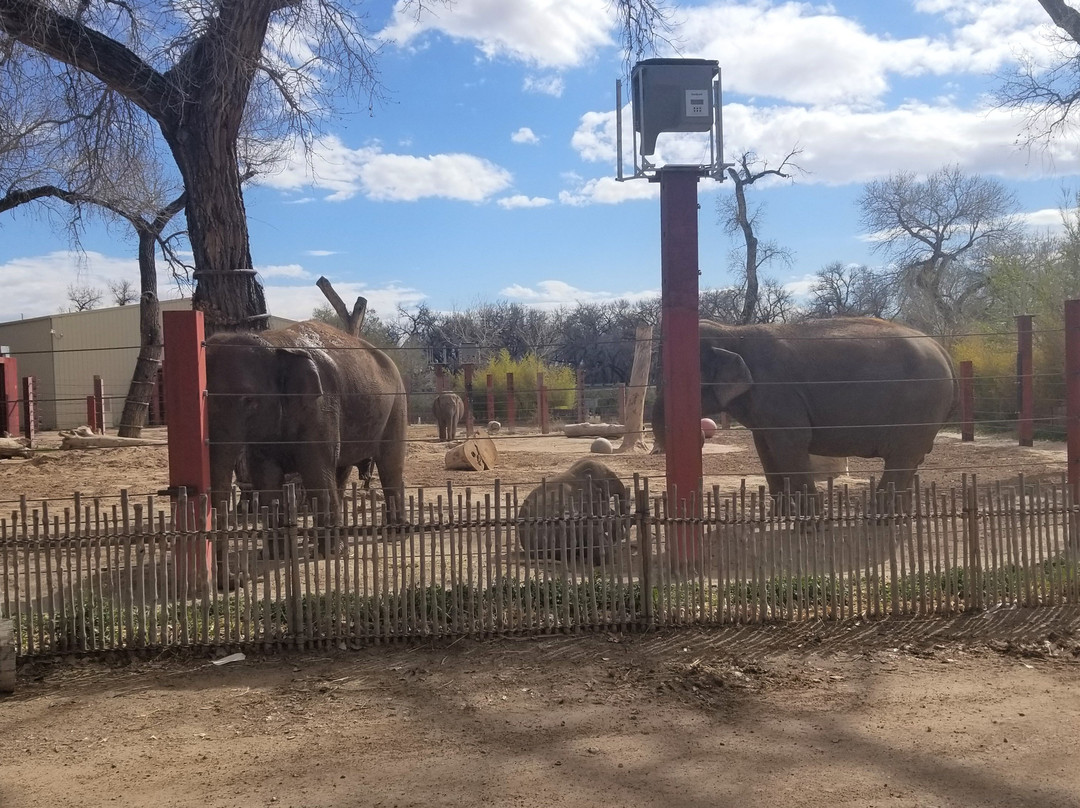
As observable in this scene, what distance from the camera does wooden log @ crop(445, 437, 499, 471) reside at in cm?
1436

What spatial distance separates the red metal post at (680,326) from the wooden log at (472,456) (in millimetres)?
7824

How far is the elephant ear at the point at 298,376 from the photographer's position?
7648 millimetres

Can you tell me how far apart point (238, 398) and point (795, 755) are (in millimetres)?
4928

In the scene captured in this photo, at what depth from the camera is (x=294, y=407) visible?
25.4 feet

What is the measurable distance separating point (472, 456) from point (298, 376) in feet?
22.5

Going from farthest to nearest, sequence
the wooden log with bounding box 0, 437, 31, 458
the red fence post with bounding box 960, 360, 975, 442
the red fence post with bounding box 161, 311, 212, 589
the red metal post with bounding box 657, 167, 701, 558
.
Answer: the wooden log with bounding box 0, 437, 31, 458
the red fence post with bounding box 960, 360, 975, 442
the red metal post with bounding box 657, 167, 701, 558
the red fence post with bounding box 161, 311, 212, 589

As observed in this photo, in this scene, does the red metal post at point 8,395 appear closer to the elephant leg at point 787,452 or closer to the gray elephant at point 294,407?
the gray elephant at point 294,407

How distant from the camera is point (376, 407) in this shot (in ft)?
30.2

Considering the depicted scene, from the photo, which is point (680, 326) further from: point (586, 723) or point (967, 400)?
point (967, 400)

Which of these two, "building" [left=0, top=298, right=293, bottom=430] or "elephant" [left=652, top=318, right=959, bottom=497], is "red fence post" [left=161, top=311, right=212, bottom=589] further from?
"building" [left=0, top=298, right=293, bottom=430]

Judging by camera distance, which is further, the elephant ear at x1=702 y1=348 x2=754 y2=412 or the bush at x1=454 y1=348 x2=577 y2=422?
the bush at x1=454 y1=348 x2=577 y2=422

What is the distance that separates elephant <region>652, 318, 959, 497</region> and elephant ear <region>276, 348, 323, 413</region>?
326 centimetres

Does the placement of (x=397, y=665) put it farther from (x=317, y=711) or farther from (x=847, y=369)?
(x=847, y=369)

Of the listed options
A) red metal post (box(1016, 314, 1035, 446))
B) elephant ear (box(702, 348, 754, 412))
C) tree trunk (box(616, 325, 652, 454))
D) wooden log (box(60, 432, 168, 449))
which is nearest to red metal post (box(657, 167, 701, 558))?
elephant ear (box(702, 348, 754, 412))
